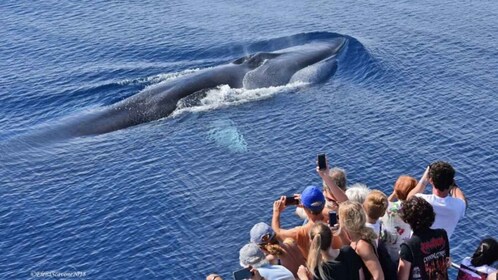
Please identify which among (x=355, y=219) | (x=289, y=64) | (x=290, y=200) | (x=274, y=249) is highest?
(x=355, y=219)

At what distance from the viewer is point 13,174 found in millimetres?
30953

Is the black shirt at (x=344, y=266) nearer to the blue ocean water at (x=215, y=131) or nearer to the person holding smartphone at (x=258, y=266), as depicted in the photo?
the person holding smartphone at (x=258, y=266)

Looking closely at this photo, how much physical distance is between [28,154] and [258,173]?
11.0 m

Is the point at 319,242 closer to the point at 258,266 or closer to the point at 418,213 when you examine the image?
the point at 258,266

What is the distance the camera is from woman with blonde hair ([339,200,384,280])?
13453 millimetres

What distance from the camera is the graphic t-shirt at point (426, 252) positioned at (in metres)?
13.6

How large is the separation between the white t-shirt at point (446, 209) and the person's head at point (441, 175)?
0.28m

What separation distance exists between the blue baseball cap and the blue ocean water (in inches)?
355

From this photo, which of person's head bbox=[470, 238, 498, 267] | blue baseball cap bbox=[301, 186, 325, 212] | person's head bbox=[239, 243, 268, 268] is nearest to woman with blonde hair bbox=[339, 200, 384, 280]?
blue baseball cap bbox=[301, 186, 325, 212]

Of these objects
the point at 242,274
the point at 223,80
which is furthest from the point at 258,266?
the point at 223,80

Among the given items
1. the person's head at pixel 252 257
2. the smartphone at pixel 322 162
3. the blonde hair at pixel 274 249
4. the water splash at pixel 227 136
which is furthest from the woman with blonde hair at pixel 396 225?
the water splash at pixel 227 136

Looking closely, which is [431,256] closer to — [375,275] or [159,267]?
[375,275]

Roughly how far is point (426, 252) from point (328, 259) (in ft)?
6.32

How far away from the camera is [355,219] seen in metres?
13.4
